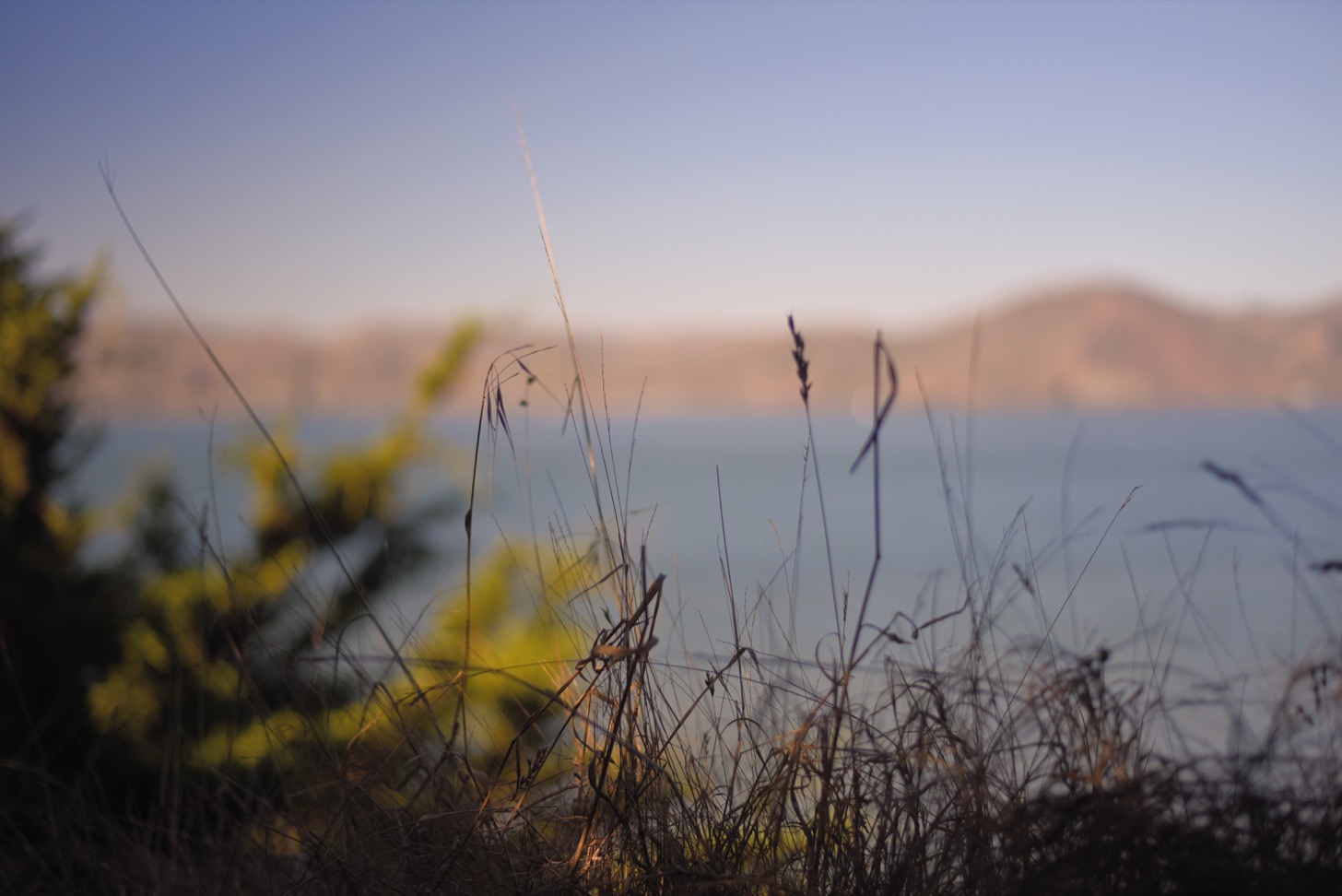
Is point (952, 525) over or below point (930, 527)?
over

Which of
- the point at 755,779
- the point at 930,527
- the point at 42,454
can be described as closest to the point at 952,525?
the point at 755,779

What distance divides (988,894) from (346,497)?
37.8ft

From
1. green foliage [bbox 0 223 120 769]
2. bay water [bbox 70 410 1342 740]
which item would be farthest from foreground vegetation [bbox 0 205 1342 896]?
green foliage [bbox 0 223 120 769]

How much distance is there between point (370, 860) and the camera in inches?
47.4

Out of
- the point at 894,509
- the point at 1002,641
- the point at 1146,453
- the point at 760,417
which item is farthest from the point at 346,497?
the point at 760,417

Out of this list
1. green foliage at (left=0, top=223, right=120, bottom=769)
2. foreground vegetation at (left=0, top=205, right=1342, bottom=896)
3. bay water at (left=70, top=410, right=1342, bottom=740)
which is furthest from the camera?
green foliage at (left=0, top=223, right=120, bottom=769)

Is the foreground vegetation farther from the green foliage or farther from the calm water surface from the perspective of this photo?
the green foliage

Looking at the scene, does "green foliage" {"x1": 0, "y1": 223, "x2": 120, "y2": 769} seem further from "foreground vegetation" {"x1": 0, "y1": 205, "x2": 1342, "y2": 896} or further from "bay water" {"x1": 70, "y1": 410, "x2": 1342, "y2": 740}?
"foreground vegetation" {"x1": 0, "y1": 205, "x2": 1342, "y2": 896}

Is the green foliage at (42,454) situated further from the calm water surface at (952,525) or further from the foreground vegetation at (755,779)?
the foreground vegetation at (755,779)

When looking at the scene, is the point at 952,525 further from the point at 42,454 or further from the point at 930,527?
the point at 930,527

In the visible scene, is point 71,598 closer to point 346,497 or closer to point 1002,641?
point 346,497

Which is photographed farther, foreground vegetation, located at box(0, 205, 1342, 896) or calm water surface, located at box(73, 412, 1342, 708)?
calm water surface, located at box(73, 412, 1342, 708)

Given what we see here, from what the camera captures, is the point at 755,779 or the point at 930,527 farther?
the point at 930,527

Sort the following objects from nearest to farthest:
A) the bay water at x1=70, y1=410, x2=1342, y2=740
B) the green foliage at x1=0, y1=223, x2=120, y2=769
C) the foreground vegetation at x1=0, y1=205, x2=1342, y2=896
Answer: the foreground vegetation at x1=0, y1=205, x2=1342, y2=896
the bay water at x1=70, y1=410, x2=1342, y2=740
the green foliage at x1=0, y1=223, x2=120, y2=769
